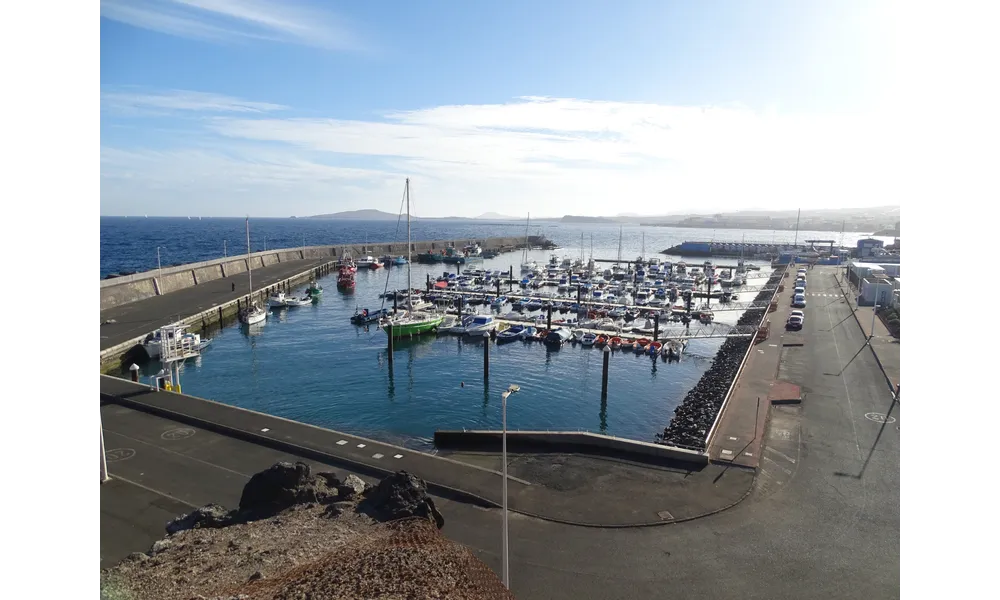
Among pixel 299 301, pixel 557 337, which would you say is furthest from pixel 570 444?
pixel 299 301

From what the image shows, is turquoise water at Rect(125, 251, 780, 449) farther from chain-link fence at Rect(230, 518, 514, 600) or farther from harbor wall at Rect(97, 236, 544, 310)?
chain-link fence at Rect(230, 518, 514, 600)

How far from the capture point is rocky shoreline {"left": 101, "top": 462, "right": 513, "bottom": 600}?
11109mm

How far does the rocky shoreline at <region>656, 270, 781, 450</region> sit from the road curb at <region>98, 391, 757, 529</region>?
5.63 m

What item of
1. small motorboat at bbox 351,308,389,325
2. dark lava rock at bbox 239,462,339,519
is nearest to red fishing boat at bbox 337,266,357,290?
small motorboat at bbox 351,308,389,325

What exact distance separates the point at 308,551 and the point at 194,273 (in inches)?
2304

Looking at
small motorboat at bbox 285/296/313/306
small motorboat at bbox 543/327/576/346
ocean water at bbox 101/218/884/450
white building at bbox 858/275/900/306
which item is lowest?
ocean water at bbox 101/218/884/450

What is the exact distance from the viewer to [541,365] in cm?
4025

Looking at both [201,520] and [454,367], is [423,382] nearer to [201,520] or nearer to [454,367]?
[454,367]

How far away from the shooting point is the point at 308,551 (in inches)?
514

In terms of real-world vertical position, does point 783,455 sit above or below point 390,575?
below
